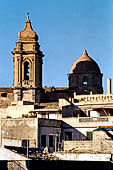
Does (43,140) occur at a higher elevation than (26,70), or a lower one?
lower

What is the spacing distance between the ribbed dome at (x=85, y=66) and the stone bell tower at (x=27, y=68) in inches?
381

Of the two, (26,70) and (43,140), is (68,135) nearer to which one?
(43,140)

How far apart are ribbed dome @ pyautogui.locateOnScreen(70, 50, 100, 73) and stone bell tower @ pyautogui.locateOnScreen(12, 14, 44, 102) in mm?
9671

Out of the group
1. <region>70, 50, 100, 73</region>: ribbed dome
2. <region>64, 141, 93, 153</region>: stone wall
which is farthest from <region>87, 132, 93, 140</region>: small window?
<region>70, 50, 100, 73</region>: ribbed dome

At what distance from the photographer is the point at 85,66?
9856cm

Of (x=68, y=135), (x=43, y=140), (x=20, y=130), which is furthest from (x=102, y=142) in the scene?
(x=68, y=135)

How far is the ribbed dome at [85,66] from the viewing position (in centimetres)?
9838

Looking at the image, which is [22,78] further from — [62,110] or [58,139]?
[58,139]

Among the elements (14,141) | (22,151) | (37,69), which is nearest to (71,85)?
(37,69)

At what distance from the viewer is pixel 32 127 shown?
197 ft

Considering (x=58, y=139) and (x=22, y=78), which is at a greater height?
(x=22, y=78)

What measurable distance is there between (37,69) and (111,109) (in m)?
18.4

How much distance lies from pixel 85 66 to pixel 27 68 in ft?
38.5

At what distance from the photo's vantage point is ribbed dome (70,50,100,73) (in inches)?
3873
